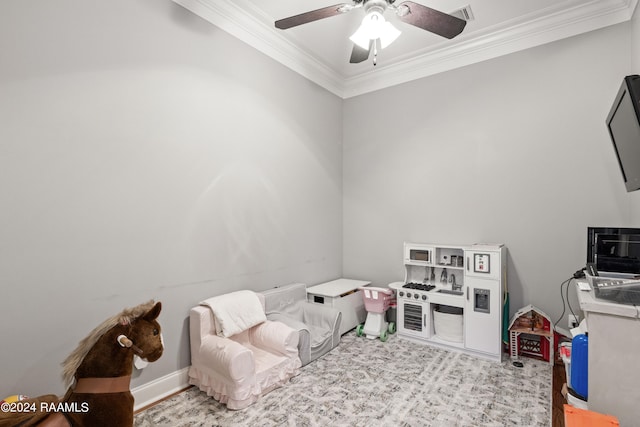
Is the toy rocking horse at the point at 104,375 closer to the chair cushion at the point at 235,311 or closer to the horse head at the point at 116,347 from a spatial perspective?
the horse head at the point at 116,347

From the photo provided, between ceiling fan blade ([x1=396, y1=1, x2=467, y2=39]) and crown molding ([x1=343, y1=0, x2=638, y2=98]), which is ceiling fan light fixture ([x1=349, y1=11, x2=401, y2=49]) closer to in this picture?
ceiling fan blade ([x1=396, y1=1, x2=467, y2=39])

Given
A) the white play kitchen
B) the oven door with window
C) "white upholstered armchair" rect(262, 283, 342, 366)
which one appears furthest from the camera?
the oven door with window

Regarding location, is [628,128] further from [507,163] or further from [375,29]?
[507,163]

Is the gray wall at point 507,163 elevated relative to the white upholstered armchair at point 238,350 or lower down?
elevated

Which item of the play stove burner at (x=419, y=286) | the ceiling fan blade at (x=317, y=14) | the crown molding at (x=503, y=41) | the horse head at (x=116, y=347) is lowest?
the play stove burner at (x=419, y=286)

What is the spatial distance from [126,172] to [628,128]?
128 inches

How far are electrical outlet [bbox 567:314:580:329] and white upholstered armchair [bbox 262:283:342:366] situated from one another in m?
2.19

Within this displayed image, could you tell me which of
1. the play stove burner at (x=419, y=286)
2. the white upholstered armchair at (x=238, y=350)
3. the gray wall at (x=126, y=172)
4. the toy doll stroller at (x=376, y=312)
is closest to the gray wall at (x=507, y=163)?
the play stove burner at (x=419, y=286)

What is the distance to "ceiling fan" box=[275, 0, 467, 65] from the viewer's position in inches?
86.3

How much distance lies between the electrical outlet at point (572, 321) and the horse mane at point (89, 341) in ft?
11.6

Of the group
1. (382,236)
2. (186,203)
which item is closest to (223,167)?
(186,203)

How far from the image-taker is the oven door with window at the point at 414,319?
12.0ft

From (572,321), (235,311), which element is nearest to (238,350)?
(235,311)

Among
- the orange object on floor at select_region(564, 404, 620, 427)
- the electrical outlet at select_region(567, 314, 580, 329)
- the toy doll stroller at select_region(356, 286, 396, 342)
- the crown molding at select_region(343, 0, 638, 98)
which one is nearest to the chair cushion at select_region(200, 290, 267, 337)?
the toy doll stroller at select_region(356, 286, 396, 342)
